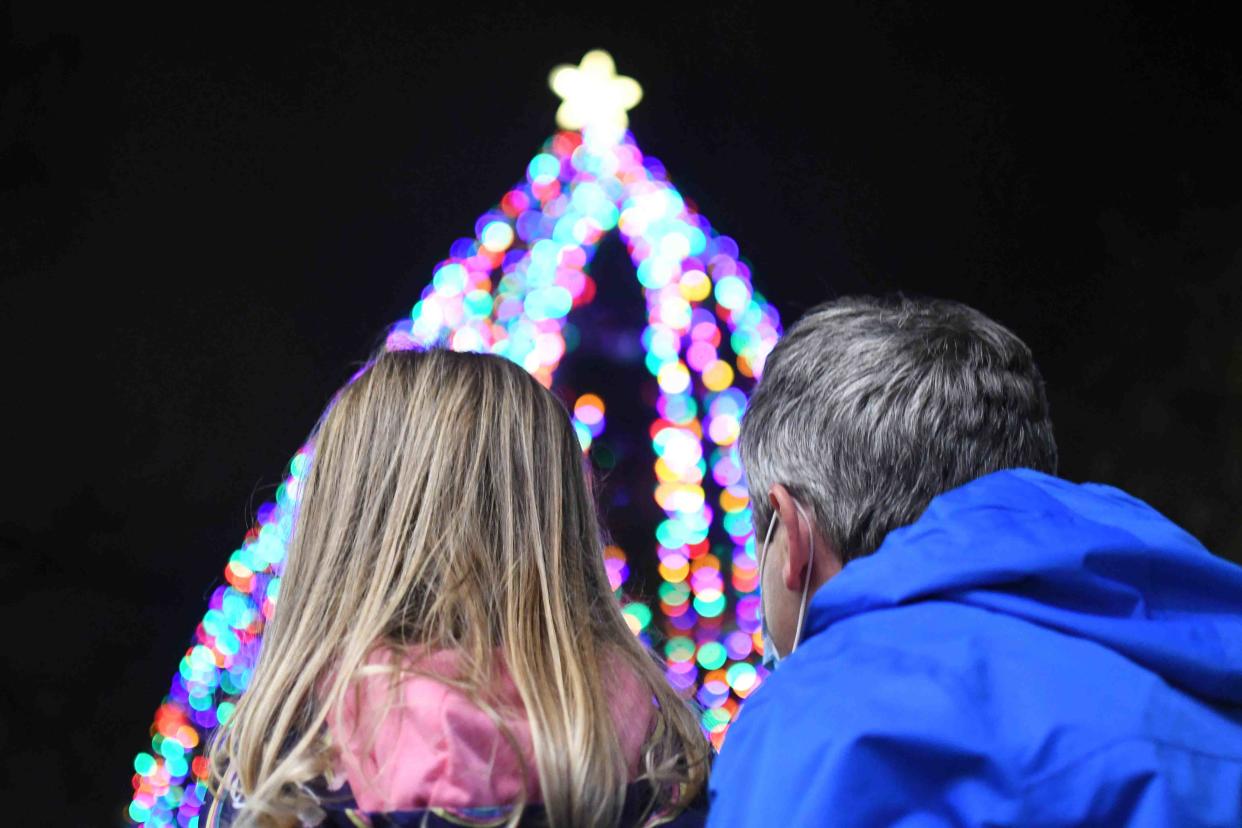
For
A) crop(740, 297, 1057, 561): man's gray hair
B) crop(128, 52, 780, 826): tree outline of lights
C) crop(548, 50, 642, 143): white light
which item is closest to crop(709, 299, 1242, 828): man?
crop(740, 297, 1057, 561): man's gray hair

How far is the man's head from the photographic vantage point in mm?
1163

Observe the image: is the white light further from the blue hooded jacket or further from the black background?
the blue hooded jacket

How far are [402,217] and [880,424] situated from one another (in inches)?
96.8

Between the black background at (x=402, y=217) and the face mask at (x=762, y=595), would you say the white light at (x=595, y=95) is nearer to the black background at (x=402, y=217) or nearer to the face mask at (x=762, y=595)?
the black background at (x=402, y=217)

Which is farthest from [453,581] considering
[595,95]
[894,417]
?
[595,95]

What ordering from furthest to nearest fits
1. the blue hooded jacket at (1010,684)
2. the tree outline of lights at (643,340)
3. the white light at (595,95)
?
1. the white light at (595,95)
2. the tree outline of lights at (643,340)
3. the blue hooded jacket at (1010,684)

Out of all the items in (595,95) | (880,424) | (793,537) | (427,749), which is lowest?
(427,749)

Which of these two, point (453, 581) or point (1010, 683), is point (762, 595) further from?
point (1010, 683)

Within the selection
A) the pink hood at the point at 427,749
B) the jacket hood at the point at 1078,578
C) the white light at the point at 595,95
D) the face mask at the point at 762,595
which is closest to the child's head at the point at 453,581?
the pink hood at the point at 427,749

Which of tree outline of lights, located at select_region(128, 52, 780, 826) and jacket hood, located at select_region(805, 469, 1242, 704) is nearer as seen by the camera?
jacket hood, located at select_region(805, 469, 1242, 704)

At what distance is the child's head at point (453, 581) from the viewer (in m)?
1.08

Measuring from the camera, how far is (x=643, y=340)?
10.5ft

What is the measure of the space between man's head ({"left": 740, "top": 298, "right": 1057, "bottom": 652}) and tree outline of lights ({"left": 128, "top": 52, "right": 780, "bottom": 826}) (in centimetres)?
153

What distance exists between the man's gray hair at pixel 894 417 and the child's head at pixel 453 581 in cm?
21
